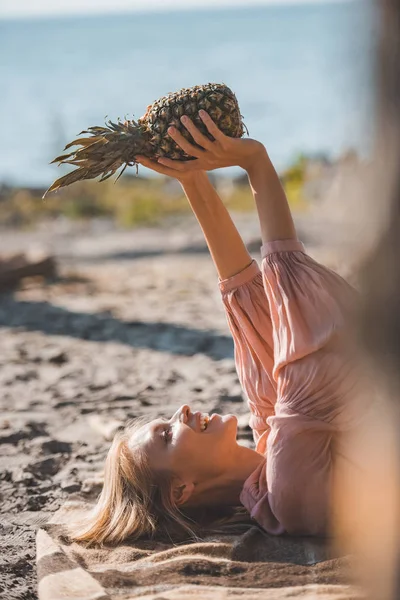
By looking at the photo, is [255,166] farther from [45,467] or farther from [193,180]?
[45,467]

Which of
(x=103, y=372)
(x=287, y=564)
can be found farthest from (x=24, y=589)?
(x=103, y=372)

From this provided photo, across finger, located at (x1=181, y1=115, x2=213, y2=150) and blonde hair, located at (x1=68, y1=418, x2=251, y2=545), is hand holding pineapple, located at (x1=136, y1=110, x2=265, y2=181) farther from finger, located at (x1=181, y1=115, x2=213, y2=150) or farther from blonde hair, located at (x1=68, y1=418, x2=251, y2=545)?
blonde hair, located at (x1=68, y1=418, x2=251, y2=545)

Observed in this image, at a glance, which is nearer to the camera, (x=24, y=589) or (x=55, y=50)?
(x=24, y=589)

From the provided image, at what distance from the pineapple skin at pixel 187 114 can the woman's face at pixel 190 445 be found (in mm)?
922

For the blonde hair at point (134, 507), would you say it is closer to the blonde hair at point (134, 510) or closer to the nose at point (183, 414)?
the blonde hair at point (134, 510)

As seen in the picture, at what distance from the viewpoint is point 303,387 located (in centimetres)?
270

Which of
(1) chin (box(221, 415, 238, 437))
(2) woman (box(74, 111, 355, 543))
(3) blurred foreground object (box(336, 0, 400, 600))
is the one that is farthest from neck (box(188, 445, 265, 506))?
(3) blurred foreground object (box(336, 0, 400, 600))

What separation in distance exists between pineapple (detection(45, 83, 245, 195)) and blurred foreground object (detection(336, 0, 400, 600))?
1.05 meters

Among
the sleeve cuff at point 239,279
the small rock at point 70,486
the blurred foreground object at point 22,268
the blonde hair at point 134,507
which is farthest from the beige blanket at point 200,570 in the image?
the blurred foreground object at point 22,268

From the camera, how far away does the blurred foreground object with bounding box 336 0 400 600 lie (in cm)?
168

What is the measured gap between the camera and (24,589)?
2.71 meters

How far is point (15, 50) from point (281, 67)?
14.0 m

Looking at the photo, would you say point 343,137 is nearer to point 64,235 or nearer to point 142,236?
point 142,236

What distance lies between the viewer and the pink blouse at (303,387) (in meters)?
2.67
